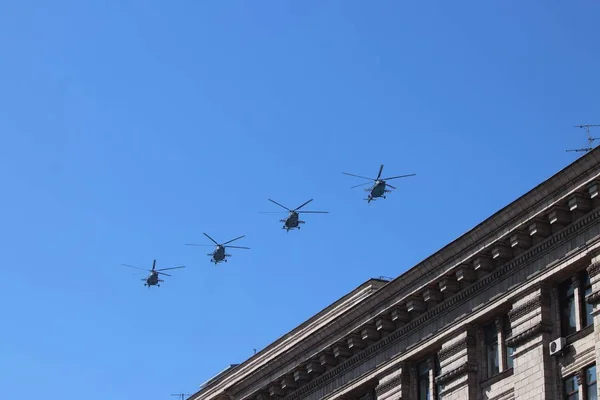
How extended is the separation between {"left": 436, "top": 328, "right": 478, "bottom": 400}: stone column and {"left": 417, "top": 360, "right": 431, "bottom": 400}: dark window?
133 cm

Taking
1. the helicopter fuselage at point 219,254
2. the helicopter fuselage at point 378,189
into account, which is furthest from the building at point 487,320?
the helicopter fuselage at point 219,254

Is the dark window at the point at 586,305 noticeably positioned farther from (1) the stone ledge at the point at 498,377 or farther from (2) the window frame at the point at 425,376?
(2) the window frame at the point at 425,376

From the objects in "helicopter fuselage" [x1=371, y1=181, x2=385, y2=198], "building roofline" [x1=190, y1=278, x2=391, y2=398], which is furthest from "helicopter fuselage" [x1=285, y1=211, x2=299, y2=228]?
"building roofline" [x1=190, y1=278, x2=391, y2=398]

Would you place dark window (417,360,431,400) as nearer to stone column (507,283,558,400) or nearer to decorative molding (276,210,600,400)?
decorative molding (276,210,600,400)

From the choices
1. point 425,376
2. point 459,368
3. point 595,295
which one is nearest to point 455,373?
point 459,368

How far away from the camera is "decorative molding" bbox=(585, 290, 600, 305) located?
51.1m

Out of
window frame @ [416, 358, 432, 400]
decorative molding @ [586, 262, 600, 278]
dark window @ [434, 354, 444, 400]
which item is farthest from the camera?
window frame @ [416, 358, 432, 400]

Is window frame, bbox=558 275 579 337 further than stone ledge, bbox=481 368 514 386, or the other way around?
stone ledge, bbox=481 368 514 386

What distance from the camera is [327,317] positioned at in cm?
6725

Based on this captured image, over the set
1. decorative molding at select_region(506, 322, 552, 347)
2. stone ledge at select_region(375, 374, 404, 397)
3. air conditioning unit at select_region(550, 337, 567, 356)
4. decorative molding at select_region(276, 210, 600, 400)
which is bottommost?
air conditioning unit at select_region(550, 337, 567, 356)

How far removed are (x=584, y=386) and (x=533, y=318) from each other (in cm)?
334

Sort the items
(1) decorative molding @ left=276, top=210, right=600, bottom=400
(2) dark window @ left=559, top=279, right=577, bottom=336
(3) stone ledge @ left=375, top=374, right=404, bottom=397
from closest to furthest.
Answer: (2) dark window @ left=559, top=279, right=577, bottom=336, (1) decorative molding @ left=276, top=210, right=600, bottom=400, (3) stone ledge @ left=375, top=374, right=404, bottom=397

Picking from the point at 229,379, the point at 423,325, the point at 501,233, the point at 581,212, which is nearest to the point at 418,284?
the point at 423,325

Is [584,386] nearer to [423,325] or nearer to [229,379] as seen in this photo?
[423,325]
